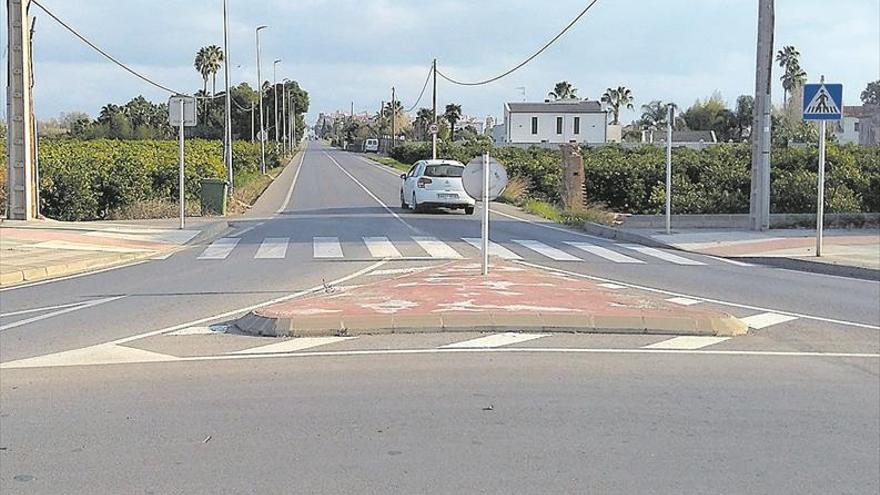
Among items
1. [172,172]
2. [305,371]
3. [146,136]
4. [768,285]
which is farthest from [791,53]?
[305,371]

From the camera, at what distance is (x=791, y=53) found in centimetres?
10706

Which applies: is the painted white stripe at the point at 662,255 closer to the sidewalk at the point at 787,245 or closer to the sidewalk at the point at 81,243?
the sidewalk at the point at 787,245

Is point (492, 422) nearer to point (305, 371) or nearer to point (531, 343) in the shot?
point (305, 371)

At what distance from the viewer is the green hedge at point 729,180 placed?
27.1 meters

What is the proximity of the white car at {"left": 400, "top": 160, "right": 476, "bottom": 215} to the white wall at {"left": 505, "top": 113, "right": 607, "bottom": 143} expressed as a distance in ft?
248

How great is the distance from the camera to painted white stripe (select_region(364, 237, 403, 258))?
1781 centimetres

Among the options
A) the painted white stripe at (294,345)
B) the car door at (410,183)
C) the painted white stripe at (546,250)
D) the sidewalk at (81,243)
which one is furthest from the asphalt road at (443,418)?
the car door at (410,183)

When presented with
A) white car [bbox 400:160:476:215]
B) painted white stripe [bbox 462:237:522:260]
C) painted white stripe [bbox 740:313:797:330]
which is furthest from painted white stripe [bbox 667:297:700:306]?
white car [bbox 400:160:476:215]

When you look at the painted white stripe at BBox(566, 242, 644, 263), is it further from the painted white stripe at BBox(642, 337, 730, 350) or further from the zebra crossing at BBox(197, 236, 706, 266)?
the painted white stripe at BBox(642, 337, 730, 350)

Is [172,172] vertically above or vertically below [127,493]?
above

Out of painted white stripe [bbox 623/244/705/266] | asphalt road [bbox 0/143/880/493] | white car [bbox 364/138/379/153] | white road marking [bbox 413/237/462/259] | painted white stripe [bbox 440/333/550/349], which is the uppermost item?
white car [bbox 364/138/379/153]

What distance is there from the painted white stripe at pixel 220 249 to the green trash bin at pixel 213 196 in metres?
6.81

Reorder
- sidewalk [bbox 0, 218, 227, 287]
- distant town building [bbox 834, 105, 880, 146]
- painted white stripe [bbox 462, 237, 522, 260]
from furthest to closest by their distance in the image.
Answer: distant town building [bbox 834, 105, 880, 146], painted white stripe [bbox 462, 237, 522, 260], sidewalk [bbox 0, 218, 227, 287]

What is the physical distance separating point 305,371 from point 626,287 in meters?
6.63
